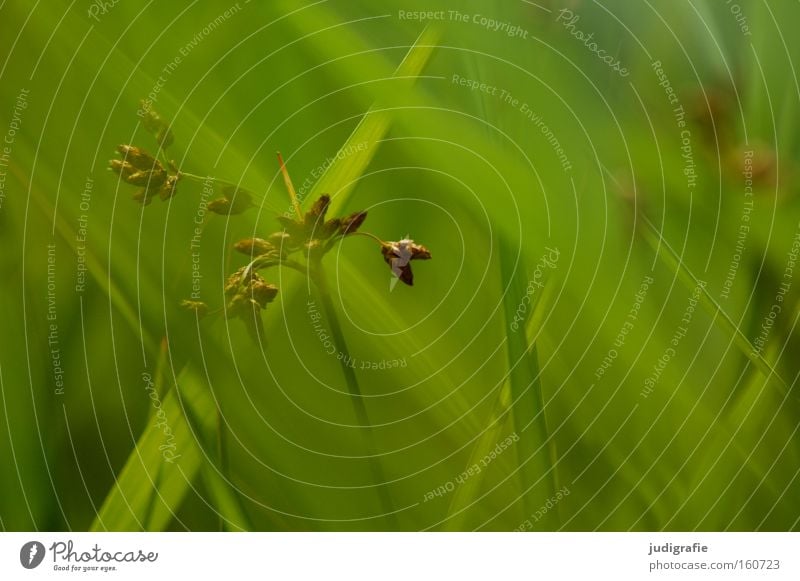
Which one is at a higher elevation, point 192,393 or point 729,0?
point 729,0

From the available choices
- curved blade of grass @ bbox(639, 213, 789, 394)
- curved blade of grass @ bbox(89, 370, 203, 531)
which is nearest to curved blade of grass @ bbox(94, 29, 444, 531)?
curved blade of grass @ bbox(89, 370, 203, 531)

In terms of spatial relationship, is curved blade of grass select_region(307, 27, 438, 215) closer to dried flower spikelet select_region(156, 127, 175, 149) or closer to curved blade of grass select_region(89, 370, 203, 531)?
dried flower spikelet select_region(156, 127, 175, 149)

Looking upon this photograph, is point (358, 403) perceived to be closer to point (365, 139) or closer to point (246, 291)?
point (246, 291)

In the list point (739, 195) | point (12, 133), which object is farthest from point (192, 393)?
point (739, 195)
